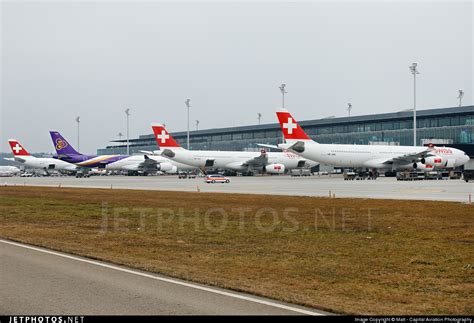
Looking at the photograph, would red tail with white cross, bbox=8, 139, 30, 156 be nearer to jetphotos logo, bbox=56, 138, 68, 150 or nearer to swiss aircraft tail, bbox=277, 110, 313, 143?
jetphotos logo, bbox=56, 138, 68, 150

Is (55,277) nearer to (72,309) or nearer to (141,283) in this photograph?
(141,283)

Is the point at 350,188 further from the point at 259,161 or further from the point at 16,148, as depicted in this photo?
the point at 16,148

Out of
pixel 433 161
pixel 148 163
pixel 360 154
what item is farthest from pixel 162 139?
pixel 433 161

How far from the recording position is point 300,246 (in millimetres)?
16969

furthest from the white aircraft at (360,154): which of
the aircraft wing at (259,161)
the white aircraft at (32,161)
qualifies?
the white aircraft at (32,161)

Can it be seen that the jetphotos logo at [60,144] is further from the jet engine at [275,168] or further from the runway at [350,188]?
the runway at [350,188]

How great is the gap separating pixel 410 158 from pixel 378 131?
2388 inches

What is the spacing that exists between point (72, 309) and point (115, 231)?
41.0 feet

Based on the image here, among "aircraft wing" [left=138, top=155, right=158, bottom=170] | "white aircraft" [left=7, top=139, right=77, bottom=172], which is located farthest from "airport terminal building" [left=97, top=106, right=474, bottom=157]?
"aircraft wing" [left=138, top=155, right=158, bottom=170]

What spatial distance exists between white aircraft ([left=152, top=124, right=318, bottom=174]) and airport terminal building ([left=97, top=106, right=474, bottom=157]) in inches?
1165

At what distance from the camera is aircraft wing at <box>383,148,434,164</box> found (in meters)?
80.3

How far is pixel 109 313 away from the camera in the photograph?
8719 mm

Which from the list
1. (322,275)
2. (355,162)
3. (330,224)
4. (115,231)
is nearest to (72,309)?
(322,275)

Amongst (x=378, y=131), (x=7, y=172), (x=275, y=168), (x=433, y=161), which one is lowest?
(x=7, y=172)
